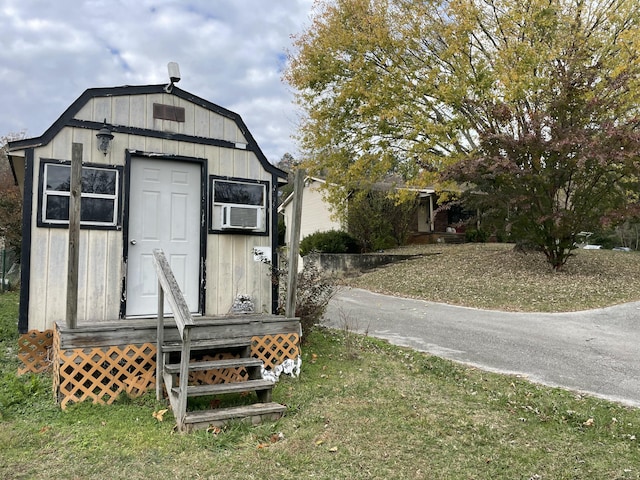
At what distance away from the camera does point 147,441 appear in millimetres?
3482

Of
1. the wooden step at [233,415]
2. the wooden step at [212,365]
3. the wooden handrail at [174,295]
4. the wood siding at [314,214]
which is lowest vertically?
the wooden step at [233,415]

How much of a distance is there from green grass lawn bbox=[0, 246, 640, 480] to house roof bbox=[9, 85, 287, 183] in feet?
7.93

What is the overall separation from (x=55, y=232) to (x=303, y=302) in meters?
2.95

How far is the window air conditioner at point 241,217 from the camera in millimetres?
5805

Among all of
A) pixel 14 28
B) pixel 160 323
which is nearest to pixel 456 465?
pixel 160 323

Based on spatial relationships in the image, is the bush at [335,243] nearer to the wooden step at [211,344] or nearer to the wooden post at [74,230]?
Result: the wooden step at [211,344]

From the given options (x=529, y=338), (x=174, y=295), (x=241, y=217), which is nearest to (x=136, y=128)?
(x=241, y=217)

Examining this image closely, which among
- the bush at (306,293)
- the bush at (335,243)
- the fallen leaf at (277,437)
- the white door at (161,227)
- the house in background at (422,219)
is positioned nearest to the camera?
the fallen leaf at (277,437)

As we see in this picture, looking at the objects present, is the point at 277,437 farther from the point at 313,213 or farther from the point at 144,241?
the point at 313,213

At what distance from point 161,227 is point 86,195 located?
87 cm

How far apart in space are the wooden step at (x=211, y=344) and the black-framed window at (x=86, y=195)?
162 centimetres

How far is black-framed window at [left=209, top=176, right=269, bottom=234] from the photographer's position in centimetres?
582

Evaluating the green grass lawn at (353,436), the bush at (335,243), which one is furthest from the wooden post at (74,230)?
the bush at (335,243)

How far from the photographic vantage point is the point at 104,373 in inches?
171
